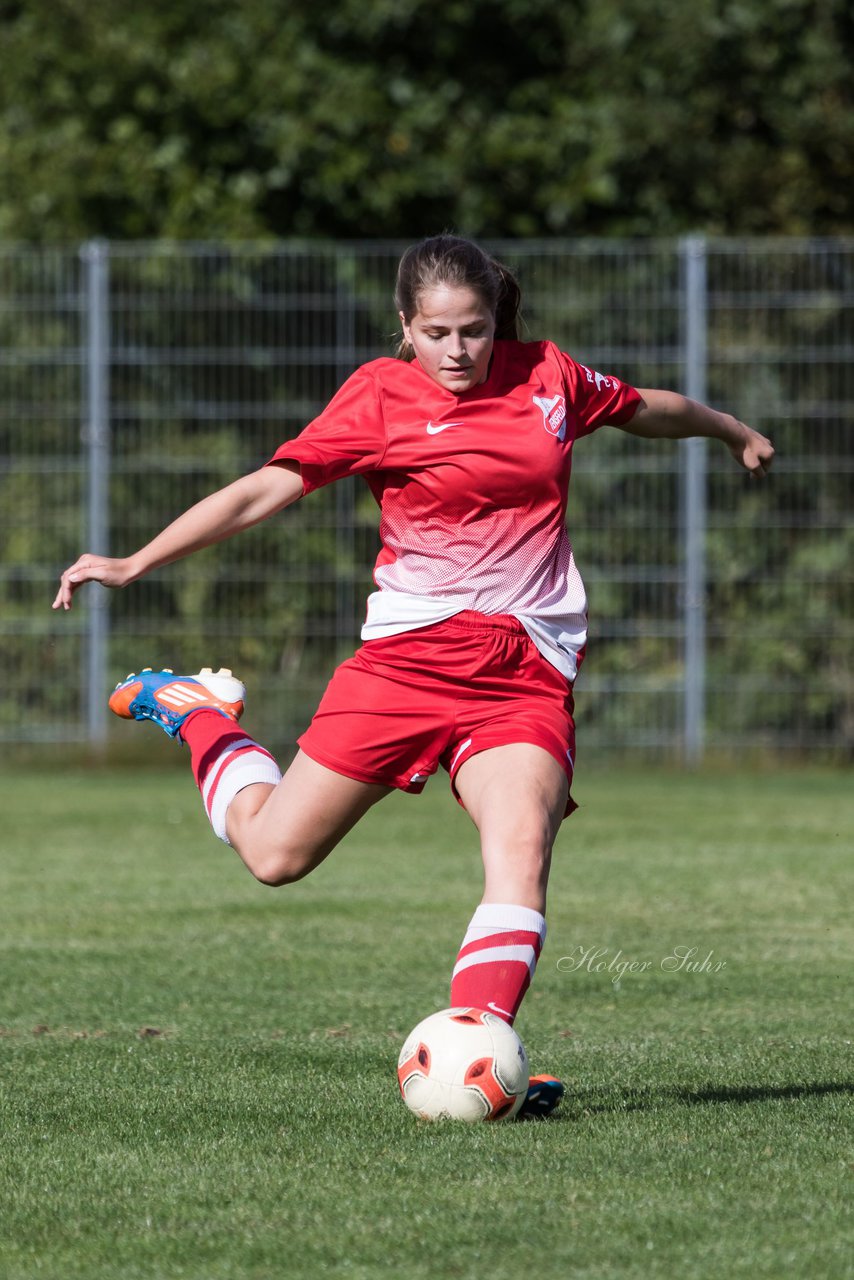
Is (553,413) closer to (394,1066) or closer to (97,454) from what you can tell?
(394,1066)

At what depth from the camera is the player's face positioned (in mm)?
4301

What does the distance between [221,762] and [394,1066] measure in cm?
84

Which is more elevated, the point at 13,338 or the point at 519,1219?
the point at 13,338

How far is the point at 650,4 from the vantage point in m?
13.8

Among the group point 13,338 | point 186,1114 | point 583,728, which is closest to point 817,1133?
point 186,1114

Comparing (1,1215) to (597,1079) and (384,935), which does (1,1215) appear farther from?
(384,935)

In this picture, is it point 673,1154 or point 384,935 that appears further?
point 384,935

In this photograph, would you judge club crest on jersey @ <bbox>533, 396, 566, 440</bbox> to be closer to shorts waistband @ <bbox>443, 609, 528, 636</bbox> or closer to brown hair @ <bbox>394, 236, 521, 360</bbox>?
brown hair @ <bbox>394, 236, 521, 360</bbox>

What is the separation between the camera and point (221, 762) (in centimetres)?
482

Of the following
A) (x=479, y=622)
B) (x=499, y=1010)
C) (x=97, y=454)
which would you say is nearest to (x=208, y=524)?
(x=479, y=622)

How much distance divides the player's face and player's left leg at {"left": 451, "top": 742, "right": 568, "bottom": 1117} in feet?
2.84

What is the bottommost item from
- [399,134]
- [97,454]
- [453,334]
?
[453,334]

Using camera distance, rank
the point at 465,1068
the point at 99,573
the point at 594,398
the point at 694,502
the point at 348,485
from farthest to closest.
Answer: the point at 348,485
the point at 694,502
the point at 594,398
the point at 99,573
the point at 465,1068

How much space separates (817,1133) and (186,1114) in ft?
4.26
